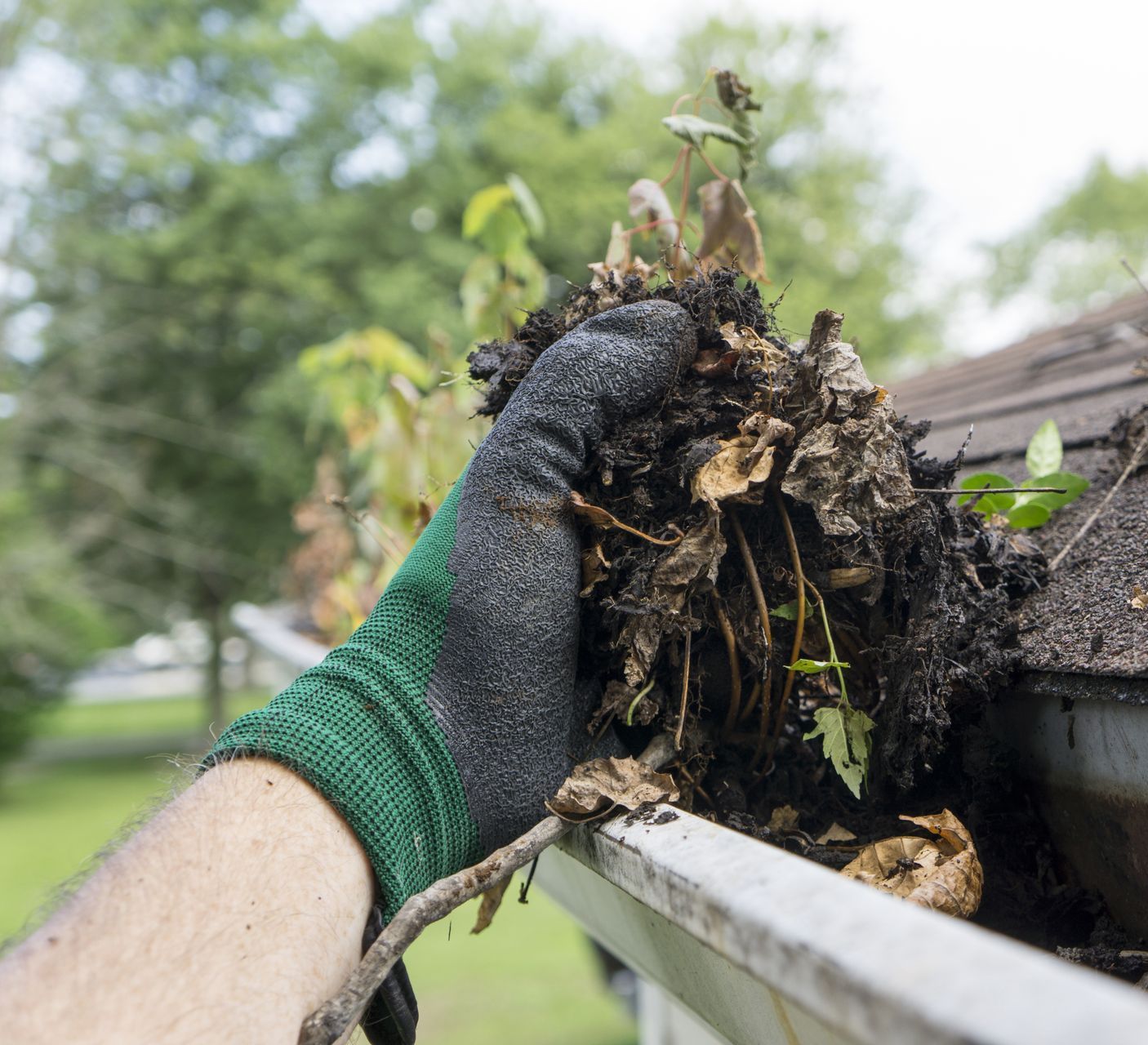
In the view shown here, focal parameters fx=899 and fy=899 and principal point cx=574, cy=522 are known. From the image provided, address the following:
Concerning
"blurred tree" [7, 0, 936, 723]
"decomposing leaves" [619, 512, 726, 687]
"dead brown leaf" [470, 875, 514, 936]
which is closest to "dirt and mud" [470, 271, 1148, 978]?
"decomposing leaves" [619, 512, 726, 687]

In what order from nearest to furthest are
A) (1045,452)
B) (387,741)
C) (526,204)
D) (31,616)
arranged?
(387,741), (1045,452), (526,204), (31,616)

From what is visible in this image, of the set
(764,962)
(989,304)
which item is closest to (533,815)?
(764,962)

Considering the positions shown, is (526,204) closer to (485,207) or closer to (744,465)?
(485,207)

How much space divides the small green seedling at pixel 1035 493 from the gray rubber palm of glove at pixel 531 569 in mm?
445

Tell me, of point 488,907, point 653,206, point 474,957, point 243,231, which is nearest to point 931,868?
point 488,907

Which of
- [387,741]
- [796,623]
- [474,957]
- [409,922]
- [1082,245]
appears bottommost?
[474,957]

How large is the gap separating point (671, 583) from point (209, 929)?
549 mm

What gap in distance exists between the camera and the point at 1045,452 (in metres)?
1.36

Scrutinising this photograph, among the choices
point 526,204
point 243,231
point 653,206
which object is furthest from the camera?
point 243,231

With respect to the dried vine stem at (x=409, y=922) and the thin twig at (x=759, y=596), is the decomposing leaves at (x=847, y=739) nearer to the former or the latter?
the thin twig at (x=759, y=596)

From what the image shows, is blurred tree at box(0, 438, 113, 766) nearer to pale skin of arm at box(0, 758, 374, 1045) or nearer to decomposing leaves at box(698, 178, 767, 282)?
decomposing leaves at box(698, 178, 767, 282)

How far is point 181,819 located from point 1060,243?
26507 mm

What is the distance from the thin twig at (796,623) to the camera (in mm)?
975

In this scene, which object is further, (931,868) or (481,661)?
(481,661)
